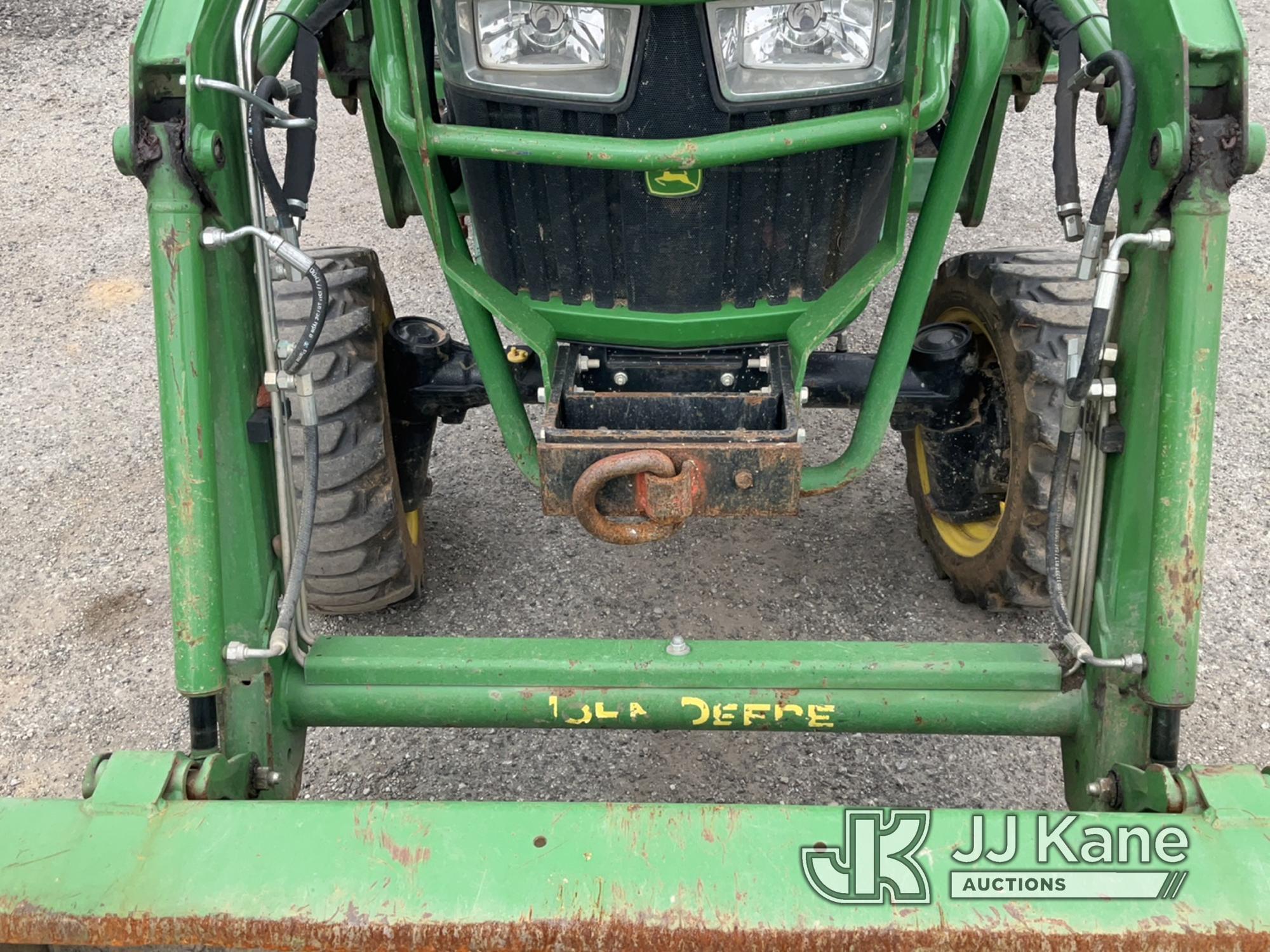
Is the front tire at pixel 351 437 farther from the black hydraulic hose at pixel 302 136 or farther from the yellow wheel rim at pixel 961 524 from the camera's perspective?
the yellow wheel rim at pixel 961 524

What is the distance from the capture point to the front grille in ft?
6.57

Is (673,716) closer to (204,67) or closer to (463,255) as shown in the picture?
(463,255)

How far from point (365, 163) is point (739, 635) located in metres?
3.69

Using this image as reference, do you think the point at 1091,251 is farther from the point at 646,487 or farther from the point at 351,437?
the point at 351,437

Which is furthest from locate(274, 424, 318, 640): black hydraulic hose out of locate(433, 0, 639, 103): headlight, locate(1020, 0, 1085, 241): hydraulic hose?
locate(1020, 0, 1085, 241): hydraulic hose

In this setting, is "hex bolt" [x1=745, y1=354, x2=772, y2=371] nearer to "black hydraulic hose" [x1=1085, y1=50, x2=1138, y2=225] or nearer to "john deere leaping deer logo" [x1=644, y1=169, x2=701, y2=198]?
"john deere leaping deer logo" [x1=644, y1=169, x2=701, y2=198]

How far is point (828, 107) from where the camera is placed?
6.63ft

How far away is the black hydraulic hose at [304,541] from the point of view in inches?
80.4

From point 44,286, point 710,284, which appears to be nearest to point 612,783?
point 710,284

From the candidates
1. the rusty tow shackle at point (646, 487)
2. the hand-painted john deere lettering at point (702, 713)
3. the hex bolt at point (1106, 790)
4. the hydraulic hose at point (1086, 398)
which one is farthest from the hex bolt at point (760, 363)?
the hex bolt at point (1106, 790)

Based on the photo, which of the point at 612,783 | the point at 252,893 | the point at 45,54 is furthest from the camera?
the point at 45,54

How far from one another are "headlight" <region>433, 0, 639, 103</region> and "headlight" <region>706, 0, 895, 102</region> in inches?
6.3

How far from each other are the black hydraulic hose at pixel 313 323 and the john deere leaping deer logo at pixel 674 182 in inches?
22.8

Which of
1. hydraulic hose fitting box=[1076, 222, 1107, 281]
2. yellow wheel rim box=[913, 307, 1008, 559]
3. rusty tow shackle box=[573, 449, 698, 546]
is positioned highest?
hydraulic hose fitting box=[1076, 222, 1107, 281]
